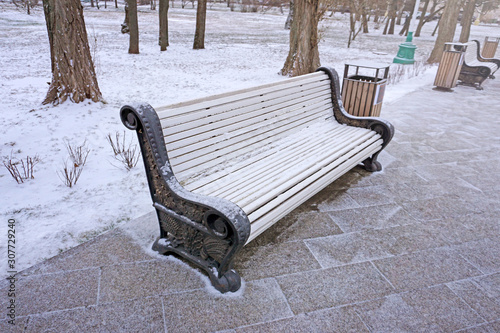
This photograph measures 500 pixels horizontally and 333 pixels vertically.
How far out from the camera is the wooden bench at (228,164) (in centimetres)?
246

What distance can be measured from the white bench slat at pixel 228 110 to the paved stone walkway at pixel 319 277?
112 centimetres

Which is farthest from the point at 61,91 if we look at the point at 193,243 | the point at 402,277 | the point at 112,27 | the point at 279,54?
the point at 112,27

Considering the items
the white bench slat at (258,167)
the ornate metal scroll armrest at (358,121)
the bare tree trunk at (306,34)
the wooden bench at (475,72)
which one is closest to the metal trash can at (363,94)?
the ornate metal scroll armrest at (358,121)

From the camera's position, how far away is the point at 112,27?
20250mm

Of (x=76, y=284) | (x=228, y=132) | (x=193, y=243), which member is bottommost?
(x=76, y=284)

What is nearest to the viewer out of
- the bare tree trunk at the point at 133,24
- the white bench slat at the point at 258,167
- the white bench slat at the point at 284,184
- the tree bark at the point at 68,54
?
the white bench slat at the point at 284,184

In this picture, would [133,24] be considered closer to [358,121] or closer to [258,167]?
[358,121]

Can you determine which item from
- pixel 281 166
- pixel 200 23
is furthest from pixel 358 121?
pixel 200 23

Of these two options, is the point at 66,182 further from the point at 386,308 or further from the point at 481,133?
the point at 481,133

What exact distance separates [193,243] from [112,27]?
68.6 feet

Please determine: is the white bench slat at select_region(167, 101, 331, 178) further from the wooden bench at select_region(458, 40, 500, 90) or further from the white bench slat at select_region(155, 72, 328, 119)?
the wooden bench at select_region(458, 40, 500, 90)

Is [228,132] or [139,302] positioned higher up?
[228,132]

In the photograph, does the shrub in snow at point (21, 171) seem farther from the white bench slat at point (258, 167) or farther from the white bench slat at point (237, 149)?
the white bench slat at point (258, 167)

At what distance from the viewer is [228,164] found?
3.18 metres
